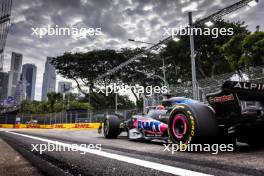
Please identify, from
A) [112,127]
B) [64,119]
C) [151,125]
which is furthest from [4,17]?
[151,125]

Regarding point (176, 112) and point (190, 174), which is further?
point (176, 112)

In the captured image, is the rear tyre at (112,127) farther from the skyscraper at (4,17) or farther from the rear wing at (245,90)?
the skyscraper at (4,17)

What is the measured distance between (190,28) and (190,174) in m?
12.7

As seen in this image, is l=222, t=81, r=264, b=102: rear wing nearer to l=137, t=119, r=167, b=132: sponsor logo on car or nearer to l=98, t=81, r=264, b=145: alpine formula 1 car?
l=98, t=81, r=264, b=145: alpine formula 1 car

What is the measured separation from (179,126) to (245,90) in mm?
1074

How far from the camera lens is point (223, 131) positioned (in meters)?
3.39

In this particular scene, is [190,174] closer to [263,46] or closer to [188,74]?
[263,46]

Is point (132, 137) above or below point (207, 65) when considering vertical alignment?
below

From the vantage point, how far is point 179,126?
3.61 metres

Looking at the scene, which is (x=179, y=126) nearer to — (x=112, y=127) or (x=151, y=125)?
(x=151, y=125)

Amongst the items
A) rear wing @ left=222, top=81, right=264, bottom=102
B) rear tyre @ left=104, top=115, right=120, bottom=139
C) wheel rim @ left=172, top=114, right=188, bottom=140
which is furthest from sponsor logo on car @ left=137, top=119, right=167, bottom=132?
rear wing @ left=222, top=81, right=264, bottom=102

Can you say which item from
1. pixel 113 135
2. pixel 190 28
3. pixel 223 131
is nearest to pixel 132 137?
pixel 113 135

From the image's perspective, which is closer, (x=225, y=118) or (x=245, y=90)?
(x=245, y=90)

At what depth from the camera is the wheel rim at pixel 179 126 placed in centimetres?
343
